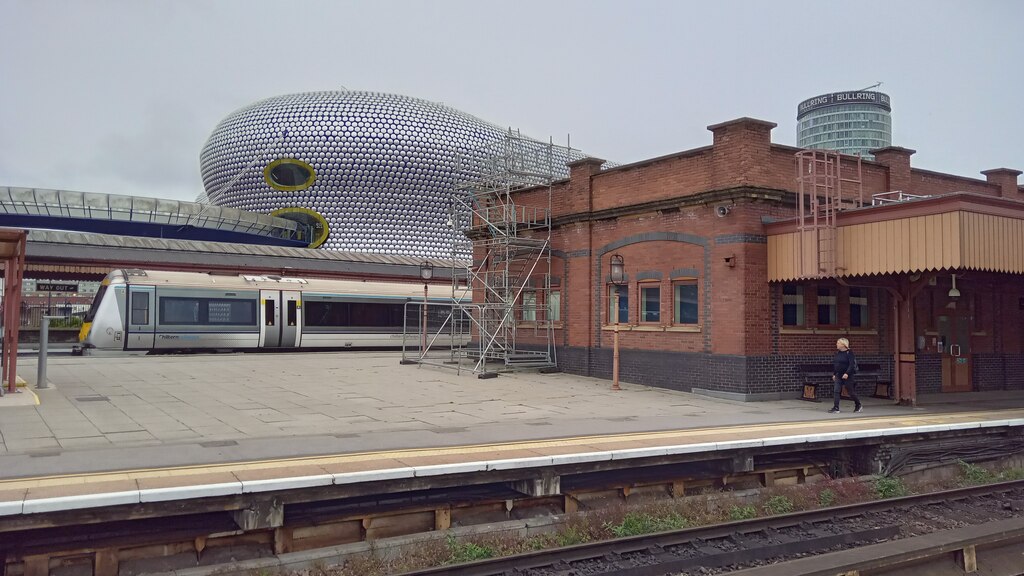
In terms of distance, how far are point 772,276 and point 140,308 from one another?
20.7 m

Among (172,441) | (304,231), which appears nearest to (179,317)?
(172,441)

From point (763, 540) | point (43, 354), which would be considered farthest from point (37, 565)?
point (43, 354)

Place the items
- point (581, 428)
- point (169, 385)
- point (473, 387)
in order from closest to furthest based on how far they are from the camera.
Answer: point (581, 428) < point (169, 385) < point (473, 387)

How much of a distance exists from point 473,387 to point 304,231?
5413 cm

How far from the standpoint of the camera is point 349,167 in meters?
67.2

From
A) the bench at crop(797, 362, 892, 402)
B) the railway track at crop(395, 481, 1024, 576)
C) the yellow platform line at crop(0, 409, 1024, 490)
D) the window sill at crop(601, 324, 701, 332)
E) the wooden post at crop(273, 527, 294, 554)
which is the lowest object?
the railway track at crop(395, 481, 1024, 576)

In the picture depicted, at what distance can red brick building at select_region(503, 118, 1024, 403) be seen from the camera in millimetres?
14375

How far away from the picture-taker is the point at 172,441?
10.2 m

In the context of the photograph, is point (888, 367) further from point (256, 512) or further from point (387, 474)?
point (256, 512)

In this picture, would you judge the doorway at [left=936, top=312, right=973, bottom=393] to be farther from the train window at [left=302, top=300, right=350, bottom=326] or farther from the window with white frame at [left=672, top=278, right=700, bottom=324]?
the train window at [left=302, top=300, right=350, bottom=326]

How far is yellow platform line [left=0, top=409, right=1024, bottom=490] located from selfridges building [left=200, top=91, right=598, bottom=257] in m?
55.5

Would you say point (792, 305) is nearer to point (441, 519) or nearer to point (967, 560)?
point (967, 560)

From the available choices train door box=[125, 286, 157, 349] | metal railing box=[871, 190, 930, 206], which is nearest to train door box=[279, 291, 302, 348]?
train door box=[125, 286, 157, 349]

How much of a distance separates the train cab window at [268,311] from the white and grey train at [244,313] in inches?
1.4
